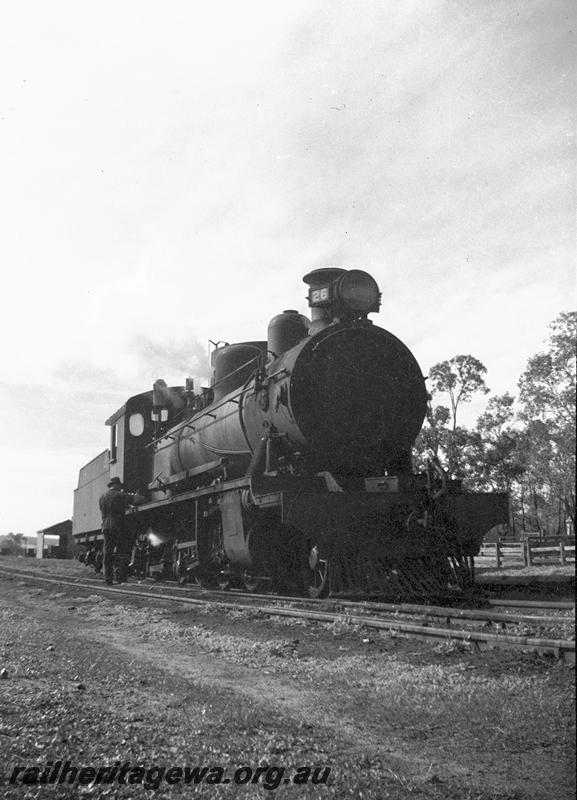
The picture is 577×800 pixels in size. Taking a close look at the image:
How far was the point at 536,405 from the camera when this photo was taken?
549 centimetres

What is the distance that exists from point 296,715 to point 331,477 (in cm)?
529

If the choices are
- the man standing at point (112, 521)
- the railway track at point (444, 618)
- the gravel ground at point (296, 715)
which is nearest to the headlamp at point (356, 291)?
the railway track at point (444, 618)

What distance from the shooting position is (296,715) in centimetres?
409

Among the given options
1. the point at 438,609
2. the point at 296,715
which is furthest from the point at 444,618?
the point at 296,715

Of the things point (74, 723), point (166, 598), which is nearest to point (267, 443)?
point (166, 598)

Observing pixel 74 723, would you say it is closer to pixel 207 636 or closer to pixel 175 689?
pixel 175 689

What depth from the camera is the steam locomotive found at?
348 inches

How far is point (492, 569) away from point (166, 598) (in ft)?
34.7

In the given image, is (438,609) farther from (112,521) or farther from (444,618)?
→ (112,521)

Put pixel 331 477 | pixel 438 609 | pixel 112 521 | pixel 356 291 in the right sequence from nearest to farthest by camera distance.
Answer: pixel 438 609 → pixel 331 477 → pixel 356 291 → pixel 112 521

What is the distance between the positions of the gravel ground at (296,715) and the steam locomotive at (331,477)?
2123 millimetres

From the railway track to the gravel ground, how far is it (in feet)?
0.53

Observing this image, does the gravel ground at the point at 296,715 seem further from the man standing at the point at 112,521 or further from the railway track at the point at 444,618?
the man standing at the point at 112,521

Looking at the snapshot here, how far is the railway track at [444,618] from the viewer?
17.7 feet
